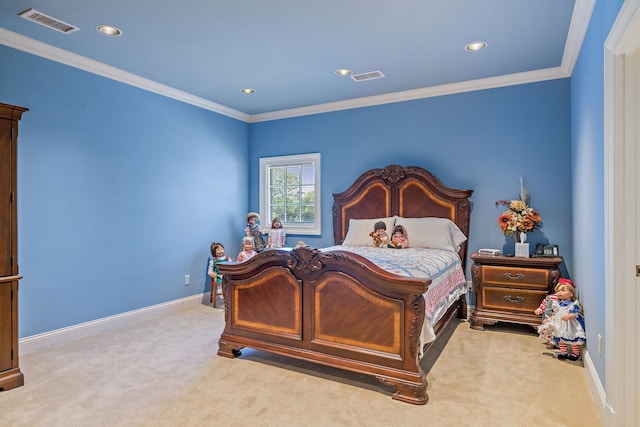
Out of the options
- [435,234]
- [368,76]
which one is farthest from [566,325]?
[368,76]

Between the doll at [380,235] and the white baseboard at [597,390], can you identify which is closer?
the white baseboard at [597,390]

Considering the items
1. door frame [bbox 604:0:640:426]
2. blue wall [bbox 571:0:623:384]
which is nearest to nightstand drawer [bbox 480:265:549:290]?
blue wall [bbox 571:0:623:384]

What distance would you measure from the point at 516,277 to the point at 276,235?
119 inches

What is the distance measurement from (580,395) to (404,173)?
9.40 ft

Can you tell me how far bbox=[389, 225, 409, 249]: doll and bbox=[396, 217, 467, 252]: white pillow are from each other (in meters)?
0.07

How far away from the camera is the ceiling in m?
2.91

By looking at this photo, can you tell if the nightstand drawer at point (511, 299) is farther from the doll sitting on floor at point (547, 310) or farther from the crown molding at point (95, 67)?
the crown molding at point (95, 67)

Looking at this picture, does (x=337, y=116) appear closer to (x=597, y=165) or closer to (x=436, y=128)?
(x=436, y=128)

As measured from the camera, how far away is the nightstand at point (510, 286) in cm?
386

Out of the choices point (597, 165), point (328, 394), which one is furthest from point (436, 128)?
point (328, 394)

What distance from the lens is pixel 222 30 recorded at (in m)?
3.27

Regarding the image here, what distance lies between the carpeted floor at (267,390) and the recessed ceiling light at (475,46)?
2606 millimetres

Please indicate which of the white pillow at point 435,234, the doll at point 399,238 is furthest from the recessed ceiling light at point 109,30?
the white pillow at point 435,234

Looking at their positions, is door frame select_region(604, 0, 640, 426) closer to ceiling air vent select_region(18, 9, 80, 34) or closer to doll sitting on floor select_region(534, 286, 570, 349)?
doll sitting on floor select_region(534, 286, 570, 349)
